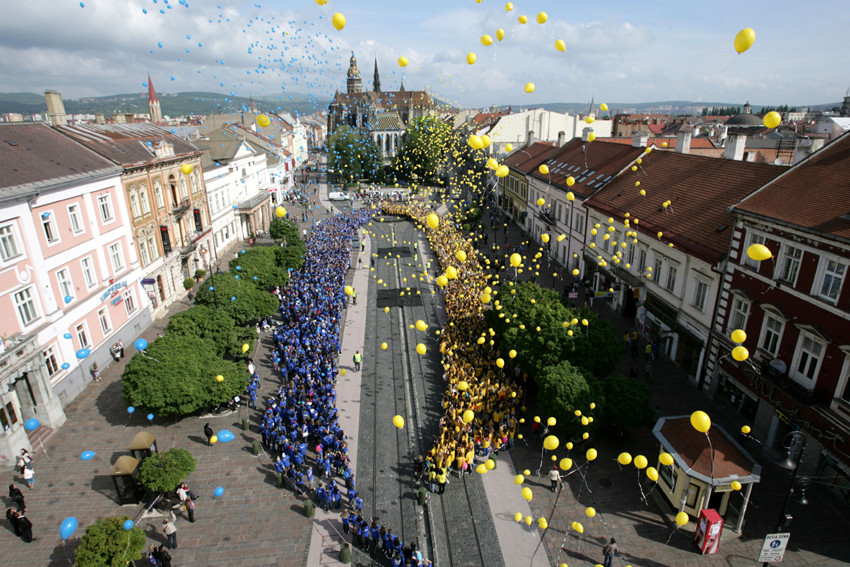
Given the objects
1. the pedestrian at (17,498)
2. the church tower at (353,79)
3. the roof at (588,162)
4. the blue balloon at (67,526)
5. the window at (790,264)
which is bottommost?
the pedestrian at (17,498)

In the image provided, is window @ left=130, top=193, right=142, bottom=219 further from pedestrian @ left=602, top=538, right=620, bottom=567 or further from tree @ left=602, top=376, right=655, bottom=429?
pedestrian @ left=602, top=538, right=620, bottom=567

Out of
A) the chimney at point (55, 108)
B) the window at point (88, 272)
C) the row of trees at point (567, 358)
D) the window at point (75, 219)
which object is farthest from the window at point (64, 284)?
the row of trees at point (567, 358)

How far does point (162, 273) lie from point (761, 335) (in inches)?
1331

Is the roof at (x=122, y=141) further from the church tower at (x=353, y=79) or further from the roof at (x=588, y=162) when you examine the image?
the church tower at (x=353, y=79)

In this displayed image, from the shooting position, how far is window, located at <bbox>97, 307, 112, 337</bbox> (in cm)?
2475

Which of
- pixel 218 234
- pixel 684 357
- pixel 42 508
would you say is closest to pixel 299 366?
pixel 42 508

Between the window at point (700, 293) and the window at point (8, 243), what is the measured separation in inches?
1150

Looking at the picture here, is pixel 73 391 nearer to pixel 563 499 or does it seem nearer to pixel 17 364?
pixel 17 364

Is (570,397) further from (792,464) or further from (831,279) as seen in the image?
(831,279)

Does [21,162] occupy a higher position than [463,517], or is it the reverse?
[21,162]

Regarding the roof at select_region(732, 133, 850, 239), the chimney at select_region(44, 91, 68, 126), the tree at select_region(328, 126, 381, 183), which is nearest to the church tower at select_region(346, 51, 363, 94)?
the tree at select_region(328, 126, 381, 183)

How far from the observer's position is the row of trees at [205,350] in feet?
58.4

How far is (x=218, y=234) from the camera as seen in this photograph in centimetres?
4406

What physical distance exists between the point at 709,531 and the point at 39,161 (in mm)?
30520
